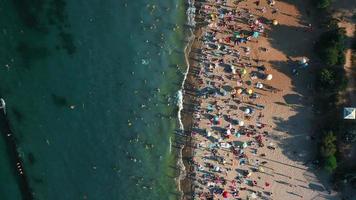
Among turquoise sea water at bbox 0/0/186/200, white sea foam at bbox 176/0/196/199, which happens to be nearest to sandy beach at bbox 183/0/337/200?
white sea foam at bbox 176/0/196/199

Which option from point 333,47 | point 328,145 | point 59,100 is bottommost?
point 328,145

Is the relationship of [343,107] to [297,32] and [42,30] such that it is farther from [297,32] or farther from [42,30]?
[42,30]

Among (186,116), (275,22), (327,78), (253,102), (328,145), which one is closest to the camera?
(327,78)

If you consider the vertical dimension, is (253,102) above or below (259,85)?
below

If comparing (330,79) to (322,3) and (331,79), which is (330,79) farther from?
(322,3)

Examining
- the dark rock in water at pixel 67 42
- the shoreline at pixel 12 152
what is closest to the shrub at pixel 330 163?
the dark rock in water at pixel 67 42

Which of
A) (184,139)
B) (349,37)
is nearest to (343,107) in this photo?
(349,37)

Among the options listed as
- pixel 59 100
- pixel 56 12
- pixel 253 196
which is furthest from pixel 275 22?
pixel 59 100
